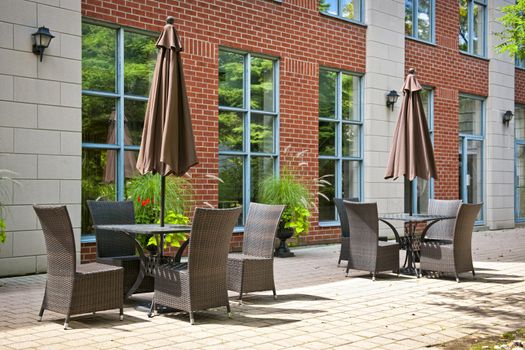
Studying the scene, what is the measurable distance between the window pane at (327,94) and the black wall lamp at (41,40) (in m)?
5.47

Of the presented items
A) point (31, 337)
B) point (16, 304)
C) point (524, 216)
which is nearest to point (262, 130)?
point (16, 304)

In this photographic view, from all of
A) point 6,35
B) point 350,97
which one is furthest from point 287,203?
point 6,35

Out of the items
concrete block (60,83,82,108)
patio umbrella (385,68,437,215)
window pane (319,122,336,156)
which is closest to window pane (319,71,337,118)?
window pane (319,122,336,156)

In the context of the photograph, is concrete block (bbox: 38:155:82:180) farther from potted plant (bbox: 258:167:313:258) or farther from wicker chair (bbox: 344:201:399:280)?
wicker chair (bbox: 344:201:399:280)

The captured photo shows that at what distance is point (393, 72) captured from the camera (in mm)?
13672

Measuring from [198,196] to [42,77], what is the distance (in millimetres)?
2982

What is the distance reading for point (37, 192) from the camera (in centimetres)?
824

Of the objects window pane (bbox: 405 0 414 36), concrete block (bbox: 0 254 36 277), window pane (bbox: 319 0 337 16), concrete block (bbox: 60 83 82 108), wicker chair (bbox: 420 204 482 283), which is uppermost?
window pane (bbox: 405 0 414 36)

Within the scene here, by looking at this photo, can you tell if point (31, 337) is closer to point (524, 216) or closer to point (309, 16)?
point (309, 16)

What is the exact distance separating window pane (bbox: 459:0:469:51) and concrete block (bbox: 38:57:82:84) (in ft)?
33.3

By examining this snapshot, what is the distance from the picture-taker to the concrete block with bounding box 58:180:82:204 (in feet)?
27.9

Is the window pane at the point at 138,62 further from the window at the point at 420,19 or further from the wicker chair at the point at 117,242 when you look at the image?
the window at the point at 420,19

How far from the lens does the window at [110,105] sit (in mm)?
9047

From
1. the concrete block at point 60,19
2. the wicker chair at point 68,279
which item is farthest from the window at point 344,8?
the wicker chair at point 68,279
